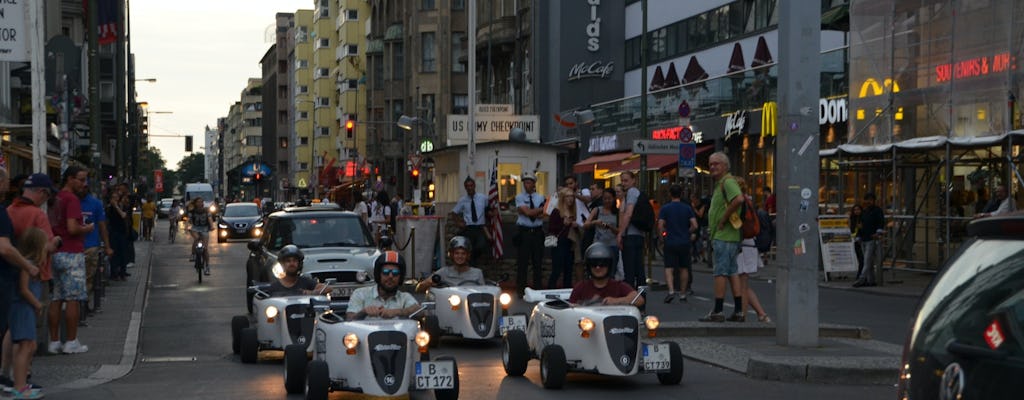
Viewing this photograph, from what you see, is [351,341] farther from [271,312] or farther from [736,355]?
[736,355]

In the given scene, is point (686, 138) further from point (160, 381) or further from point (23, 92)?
point (23, 92)

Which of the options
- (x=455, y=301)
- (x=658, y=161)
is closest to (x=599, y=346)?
(x=455, y=301)

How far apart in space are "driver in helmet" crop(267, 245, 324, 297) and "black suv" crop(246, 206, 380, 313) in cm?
463

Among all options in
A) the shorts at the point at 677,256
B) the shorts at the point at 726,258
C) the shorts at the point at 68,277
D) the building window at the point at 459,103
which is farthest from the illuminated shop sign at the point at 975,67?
the building window at the point at 459,103

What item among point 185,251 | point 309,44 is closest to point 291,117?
point 309,44

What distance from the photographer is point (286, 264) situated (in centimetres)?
1355


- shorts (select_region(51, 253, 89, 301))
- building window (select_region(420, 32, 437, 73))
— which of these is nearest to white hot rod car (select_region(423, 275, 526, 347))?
shorts (select_region(51, 253, 89, 301))

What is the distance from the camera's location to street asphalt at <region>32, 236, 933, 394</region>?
12.0 metres

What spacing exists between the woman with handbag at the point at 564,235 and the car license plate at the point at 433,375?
11.5m

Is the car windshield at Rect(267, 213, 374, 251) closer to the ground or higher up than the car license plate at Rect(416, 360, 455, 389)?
higher up

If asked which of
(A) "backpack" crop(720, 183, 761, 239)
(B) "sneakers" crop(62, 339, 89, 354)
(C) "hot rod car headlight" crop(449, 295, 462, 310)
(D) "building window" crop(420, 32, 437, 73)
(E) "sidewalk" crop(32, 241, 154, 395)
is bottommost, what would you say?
(E) "sidewalk" crop(32, 241, 154, 395)

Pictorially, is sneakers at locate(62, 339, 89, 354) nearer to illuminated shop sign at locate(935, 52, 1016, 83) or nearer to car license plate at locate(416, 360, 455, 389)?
car license plate at locate(416, 360, 455, 389)

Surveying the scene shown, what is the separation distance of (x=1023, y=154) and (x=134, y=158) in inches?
2102

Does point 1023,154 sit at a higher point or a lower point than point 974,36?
lower
